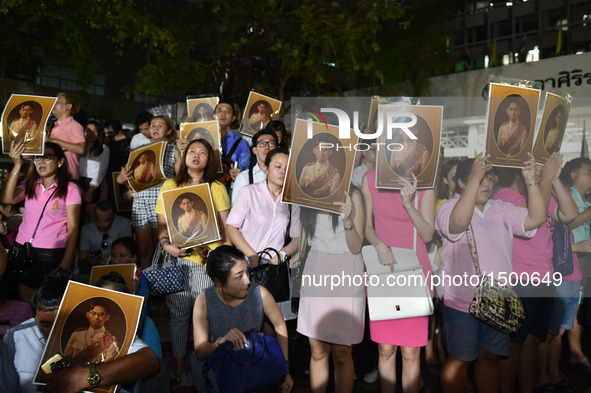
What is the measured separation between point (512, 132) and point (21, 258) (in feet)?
11.5

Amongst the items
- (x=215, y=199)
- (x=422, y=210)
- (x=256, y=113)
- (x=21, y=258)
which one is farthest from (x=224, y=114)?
(x=422, y=210)

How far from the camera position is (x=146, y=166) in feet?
15.6

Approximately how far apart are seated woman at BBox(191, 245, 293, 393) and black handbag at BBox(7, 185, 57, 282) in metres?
1.48

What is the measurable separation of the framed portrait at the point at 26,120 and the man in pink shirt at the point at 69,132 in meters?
0.52

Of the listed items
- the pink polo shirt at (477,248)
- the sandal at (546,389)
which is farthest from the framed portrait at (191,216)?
the sandal at (546,389)

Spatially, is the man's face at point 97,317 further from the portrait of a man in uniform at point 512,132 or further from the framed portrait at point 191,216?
the portrait of a man in uniform at point 512,132

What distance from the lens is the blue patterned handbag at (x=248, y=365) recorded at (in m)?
2.62

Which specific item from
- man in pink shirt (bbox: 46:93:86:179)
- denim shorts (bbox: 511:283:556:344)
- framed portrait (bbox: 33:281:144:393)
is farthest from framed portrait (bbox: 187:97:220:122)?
denim shorts (bbox: 511:283:556:344)

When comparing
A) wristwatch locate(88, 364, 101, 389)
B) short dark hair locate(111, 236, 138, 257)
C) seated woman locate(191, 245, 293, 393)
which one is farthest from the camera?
short dark hair locate(111, 236, 138, 257)

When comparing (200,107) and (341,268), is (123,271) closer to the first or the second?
(341,268)

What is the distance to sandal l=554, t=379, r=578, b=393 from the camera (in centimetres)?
383

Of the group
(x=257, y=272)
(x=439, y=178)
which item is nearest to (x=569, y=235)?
(x=439, y=178)

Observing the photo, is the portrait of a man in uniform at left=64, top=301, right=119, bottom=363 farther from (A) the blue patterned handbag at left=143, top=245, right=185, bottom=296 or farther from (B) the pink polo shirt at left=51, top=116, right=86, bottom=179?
(B) the pink polo shirt at left=51, top=116, right=86, bottom=179

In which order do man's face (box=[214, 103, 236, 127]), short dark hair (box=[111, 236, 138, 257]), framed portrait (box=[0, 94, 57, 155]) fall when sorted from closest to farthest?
1. framed portrait (box=[0, 94, 57, 155])
2. short dark hair (box=[111, 236, 138, 257])
3. man's face (box=[214, 103, 236, 127])
